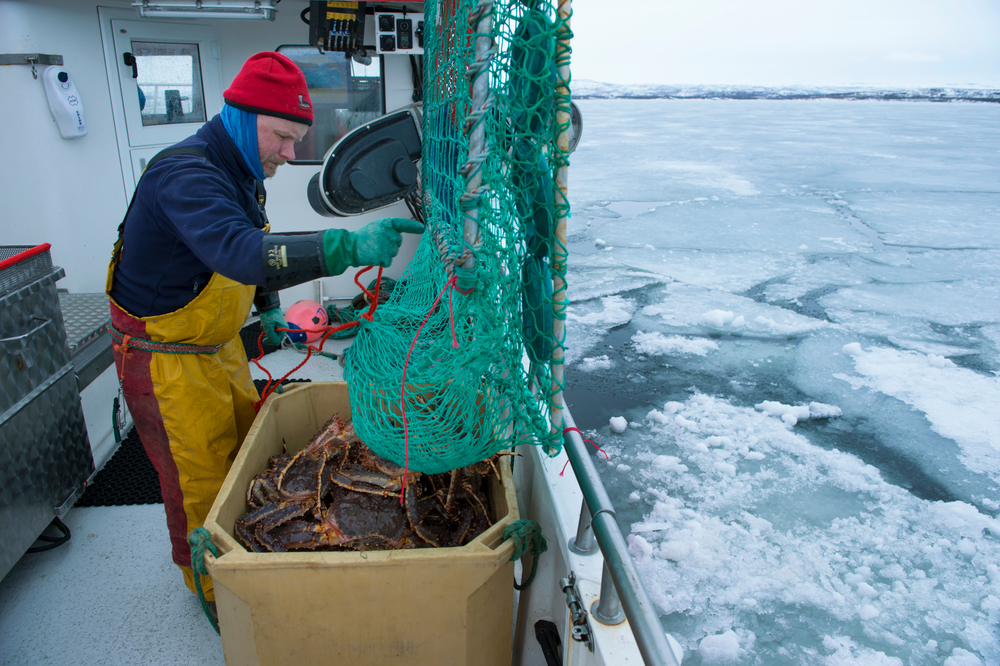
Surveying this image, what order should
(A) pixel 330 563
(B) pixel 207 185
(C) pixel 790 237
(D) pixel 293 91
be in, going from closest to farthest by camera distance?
(A) pixel 330 563
(B) pixel 207 185
(D) pixel 293 91
(C) pixel 790 237

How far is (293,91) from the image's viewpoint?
1.60 metres

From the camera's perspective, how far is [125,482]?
8.47 feet

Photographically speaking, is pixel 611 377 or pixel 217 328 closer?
pixel 217 328

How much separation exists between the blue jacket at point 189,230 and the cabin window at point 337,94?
7.59 feet

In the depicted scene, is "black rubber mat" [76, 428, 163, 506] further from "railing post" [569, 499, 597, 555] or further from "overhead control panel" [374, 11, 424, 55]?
"overhead control panel" [374, 11, 424, 55]

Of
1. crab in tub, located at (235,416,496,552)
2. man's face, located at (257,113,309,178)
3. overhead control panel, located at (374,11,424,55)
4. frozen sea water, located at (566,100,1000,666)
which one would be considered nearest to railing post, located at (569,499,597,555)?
crab in tub, located at (235,416,496,552)

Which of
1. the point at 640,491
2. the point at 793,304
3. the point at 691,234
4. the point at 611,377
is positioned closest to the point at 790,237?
the point at 691,234

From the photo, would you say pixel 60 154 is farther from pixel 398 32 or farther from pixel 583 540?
pixel 583 540

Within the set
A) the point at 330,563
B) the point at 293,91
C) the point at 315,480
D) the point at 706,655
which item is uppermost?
the point at 293,91

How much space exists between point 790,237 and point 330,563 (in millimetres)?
7248

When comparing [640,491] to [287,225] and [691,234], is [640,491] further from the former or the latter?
[691,234]

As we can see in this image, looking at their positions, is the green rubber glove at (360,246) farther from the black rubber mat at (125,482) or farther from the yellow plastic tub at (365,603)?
the black rubber mat at (125,482)

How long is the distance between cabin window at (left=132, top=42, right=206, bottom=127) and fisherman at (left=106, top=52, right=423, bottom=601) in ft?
7.88

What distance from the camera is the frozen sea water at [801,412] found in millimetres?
2146
